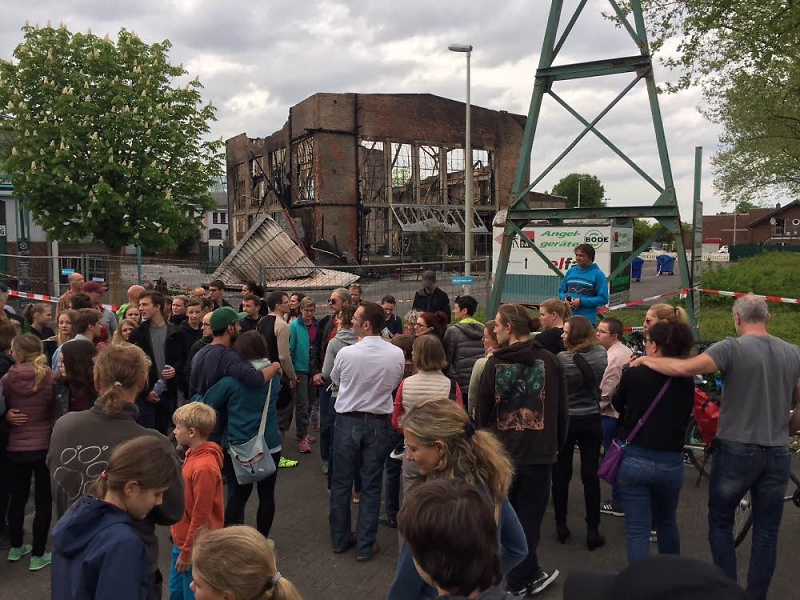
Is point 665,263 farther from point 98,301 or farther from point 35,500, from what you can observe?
point 35,500

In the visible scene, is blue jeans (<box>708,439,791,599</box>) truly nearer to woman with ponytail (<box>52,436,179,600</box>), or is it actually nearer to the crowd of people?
the crowd of people

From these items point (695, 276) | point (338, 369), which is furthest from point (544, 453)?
point (695, 276)

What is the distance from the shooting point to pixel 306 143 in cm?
3631

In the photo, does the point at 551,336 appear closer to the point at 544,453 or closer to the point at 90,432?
the point at 544,453

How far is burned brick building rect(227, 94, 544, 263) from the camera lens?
35094 millimetres

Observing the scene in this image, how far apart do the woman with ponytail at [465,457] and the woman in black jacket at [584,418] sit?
2112 millimetres

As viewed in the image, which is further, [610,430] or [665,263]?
[665,263]

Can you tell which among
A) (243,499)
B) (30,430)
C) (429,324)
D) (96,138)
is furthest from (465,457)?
(96,138)

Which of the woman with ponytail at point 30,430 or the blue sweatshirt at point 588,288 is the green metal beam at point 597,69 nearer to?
the blue sweatshirt at point 588,288

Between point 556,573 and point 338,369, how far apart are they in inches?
83.1

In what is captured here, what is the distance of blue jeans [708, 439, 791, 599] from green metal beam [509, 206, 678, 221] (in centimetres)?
462

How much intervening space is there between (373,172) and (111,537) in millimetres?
36669

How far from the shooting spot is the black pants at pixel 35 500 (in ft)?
14.6

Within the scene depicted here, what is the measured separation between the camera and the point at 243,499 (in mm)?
4391
